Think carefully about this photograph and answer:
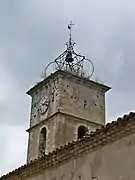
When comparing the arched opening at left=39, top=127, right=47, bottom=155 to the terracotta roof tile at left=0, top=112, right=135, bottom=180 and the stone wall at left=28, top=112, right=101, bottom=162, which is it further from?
the terracotta roof tile at left=0, top=112, right=135, bottom=180

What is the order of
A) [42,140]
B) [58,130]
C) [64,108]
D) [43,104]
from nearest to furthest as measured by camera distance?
[58,130], [64,108], [42,140], [43,104]

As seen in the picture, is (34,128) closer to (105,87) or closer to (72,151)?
(105,87)

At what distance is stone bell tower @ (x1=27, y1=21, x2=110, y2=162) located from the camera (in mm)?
23125

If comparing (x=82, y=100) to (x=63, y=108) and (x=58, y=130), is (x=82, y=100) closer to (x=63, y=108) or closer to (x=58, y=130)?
(x=63, y=108)

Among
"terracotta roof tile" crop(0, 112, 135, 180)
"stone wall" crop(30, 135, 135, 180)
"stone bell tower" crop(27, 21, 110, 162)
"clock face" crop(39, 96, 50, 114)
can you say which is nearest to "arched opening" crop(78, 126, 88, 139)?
"stone bell tower" crop(27, 21, 110, 162)

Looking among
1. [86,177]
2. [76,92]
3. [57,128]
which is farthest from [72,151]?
[76,92]

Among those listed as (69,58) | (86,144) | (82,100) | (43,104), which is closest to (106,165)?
(86,144)

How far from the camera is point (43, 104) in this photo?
80.5 ft

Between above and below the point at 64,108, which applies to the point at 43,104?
above

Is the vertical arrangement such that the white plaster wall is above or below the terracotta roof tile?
above

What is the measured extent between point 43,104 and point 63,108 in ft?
4.80

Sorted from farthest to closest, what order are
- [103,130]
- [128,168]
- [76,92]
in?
[76,92] < [103,130] < [128,168]

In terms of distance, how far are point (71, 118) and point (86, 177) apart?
1261 cm

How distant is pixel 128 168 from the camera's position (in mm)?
9734
